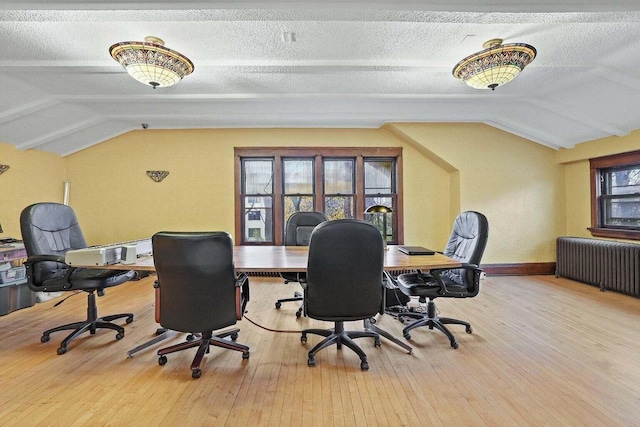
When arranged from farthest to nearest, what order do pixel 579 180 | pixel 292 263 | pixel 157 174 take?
1. pixel 157 174
2. pixel 579 180
3. pixel 292 263

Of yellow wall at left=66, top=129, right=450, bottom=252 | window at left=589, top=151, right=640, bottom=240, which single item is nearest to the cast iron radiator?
window at left=589, top=151, right=640, bottom=240

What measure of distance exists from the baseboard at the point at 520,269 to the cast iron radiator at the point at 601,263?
5.6 inches

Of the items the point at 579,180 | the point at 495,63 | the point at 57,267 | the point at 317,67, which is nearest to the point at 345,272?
the point at 317,67

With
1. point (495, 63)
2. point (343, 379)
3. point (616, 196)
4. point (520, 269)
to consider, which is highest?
point (495, 63)

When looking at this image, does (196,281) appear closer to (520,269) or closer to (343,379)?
(343,379)

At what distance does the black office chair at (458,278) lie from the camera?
252 centimetres

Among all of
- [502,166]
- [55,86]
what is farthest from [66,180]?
[502,166]

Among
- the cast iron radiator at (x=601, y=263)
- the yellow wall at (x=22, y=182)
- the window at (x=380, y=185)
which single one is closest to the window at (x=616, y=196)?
the cast iron radiator at (x=601, y=263)

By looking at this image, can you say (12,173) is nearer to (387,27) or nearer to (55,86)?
(55,86)

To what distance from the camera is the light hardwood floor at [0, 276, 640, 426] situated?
1695 mm

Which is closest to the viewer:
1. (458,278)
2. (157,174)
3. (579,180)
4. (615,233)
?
(458,278)

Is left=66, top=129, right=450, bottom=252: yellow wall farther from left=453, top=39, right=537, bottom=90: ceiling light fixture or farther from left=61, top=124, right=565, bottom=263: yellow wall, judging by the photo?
left=453, top=39, right=537, bottom=90: ceiling light fixture

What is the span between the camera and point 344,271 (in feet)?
6.86

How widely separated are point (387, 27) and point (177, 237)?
227cm
